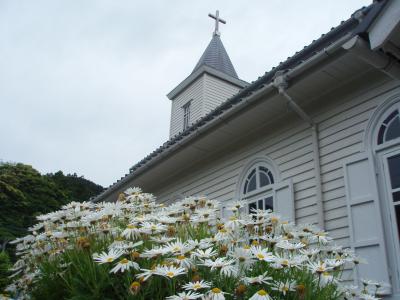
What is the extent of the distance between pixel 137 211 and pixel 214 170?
174 inches

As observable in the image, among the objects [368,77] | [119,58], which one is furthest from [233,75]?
[119,58]

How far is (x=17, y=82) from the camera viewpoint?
2178cm

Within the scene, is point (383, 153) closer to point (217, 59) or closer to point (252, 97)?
point (252, 97)

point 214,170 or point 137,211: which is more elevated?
point 214,170

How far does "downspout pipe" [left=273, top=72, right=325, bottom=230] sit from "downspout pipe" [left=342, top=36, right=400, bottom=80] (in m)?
1.25

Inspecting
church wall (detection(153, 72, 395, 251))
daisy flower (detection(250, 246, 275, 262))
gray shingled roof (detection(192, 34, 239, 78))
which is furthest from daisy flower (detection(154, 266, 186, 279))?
gray shingled roof (detection(192, 34, 239, 78))

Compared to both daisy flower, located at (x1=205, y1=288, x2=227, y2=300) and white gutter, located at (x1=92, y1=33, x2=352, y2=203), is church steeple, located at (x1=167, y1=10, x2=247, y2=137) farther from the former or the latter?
daisy flower, located at (x1=205, y1=288, x2=227, y2=300)

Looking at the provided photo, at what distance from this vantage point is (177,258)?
210cm

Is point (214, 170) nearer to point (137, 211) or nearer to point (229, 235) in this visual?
point (137, 211)

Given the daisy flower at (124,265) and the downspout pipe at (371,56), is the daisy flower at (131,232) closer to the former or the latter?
the daisy flower at (124,265)

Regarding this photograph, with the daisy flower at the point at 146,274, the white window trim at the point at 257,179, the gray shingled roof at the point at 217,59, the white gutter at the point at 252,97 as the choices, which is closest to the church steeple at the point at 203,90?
the gray shingled roof at the point at 217,59

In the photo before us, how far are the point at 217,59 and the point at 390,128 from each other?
10.0 meters

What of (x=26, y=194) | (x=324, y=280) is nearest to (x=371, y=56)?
(x=324, y=280)

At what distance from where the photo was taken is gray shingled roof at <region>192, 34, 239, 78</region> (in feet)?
45.6
